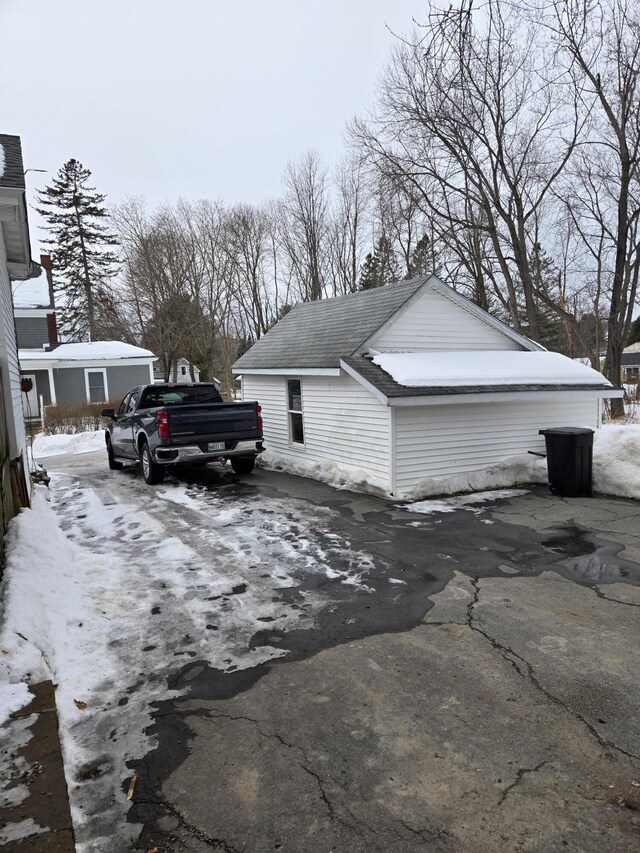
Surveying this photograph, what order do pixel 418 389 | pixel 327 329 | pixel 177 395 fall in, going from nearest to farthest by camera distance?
pixel 418 389, pixel 177 395, pixel 327 329

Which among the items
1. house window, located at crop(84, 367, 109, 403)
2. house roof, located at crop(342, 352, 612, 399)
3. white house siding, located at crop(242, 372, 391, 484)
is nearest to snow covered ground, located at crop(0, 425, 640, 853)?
white house siding, located at crop(242, 372, 391, 484)

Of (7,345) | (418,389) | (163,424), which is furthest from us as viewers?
(163,424)

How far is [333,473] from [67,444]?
11.4 meters

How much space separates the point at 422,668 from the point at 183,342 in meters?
30.1

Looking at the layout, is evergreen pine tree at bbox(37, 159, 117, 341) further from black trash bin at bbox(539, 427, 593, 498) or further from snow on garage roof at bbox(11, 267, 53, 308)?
black trash bin at bbox(539, 427, 593, 498)

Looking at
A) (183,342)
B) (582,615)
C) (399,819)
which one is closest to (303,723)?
(399,819)

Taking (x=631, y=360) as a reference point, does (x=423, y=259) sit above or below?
above

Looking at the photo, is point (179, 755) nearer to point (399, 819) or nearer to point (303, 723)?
point (303, 723)

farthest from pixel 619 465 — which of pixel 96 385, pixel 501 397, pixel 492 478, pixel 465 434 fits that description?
pixel 96 385

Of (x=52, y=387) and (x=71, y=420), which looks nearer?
(x=71, y=420)

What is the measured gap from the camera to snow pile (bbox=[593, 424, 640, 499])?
933cm

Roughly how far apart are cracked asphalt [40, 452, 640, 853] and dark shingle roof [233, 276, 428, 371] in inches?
260

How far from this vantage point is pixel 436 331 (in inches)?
475

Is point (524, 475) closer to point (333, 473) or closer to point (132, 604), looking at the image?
point (333, 473)
